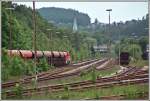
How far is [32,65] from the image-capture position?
13477 mm

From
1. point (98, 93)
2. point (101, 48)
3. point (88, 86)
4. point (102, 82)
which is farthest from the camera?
point (101, 48)

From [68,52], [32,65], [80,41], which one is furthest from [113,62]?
[32,65]

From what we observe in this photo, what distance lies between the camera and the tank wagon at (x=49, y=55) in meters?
15.5

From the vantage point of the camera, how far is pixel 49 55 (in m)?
18.2

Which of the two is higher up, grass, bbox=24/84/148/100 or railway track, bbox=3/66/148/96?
railway track, bbox=3/66/148/96

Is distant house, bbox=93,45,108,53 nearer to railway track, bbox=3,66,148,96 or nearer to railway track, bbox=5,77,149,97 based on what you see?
railway track, bbox=3,66,148,96

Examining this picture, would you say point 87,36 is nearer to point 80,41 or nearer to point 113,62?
point 80,41

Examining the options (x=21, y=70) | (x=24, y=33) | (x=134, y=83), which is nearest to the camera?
(x=134, y=83)

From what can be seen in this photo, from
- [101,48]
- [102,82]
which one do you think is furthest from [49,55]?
[102,82]

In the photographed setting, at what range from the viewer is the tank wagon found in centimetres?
1548

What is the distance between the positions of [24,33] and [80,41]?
13.4 feet

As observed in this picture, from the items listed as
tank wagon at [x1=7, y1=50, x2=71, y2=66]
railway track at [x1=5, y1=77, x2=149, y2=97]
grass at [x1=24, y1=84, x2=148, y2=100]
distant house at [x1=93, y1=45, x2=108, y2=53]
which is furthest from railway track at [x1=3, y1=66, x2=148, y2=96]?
distant house at [x1=93, y1=45, x2=108, y2=53]

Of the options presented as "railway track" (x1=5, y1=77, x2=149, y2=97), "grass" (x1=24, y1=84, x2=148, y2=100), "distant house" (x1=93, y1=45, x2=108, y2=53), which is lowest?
"grass" (x1=24, y1=84, x2=148, y2=100)

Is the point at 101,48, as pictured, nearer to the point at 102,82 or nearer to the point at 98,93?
the point at 102,82
